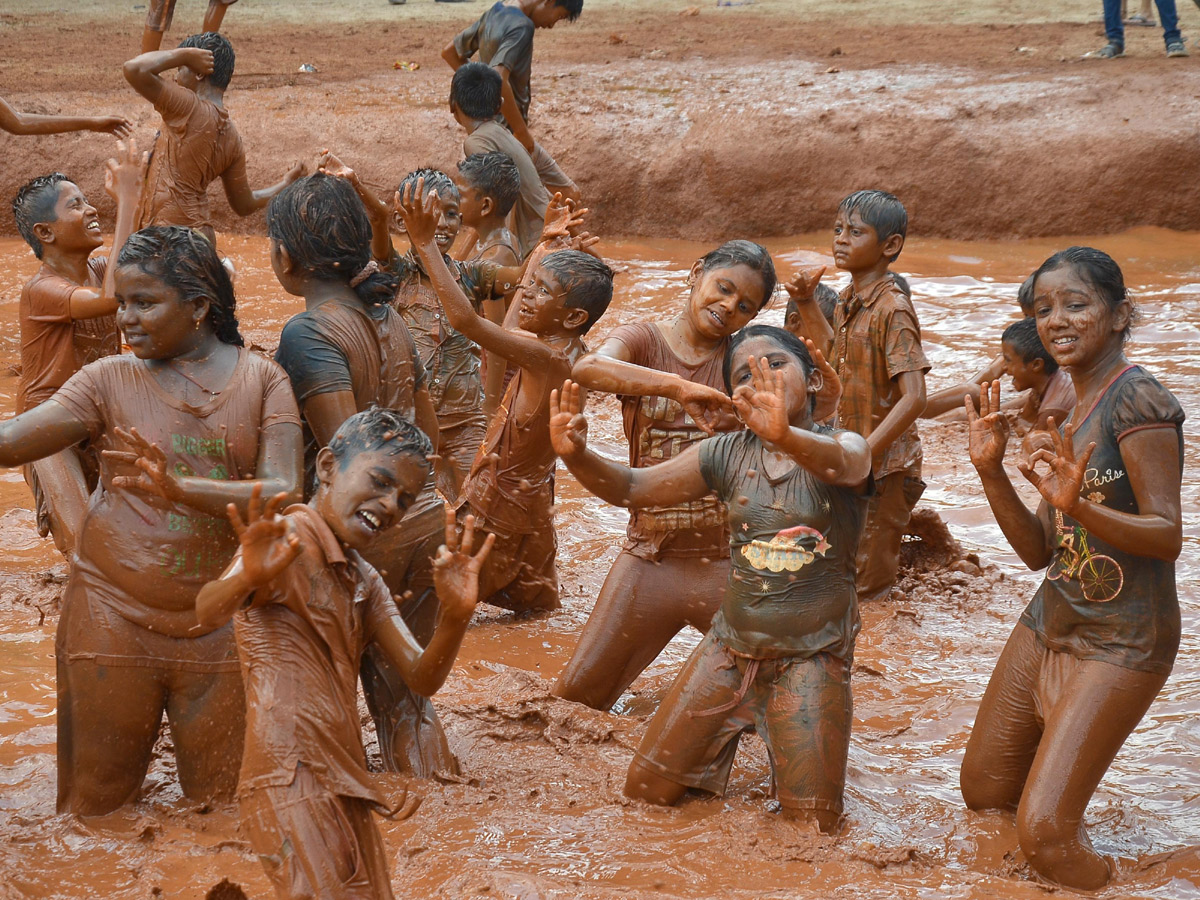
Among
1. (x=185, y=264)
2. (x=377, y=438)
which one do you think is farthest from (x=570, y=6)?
(x=377, y=438)

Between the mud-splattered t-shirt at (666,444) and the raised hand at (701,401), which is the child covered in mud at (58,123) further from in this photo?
the raised hand at (701,401)

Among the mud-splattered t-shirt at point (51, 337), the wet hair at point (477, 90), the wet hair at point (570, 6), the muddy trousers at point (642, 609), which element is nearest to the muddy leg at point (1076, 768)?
the muddy trousers at point (642, 609)

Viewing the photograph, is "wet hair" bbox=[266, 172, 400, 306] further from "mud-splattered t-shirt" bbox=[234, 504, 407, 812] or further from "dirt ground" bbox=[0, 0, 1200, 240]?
"dirt ground" bbox=[0, 0, 1200, 240]

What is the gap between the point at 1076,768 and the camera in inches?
147

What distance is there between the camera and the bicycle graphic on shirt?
3836 millimetres

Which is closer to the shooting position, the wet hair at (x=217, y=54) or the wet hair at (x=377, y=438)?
the wet hair at (x=377, y=438)

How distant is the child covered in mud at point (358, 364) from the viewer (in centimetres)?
409

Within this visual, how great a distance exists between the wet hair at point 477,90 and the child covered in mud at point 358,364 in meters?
4.01

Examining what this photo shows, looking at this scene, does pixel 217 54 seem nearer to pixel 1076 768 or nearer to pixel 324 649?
pixel 324 649

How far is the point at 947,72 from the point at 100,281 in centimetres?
1003

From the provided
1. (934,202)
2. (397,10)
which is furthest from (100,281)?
(397,10)

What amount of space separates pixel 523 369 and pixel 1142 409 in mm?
2285

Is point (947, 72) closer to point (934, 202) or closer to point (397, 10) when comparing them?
point (934, 202)

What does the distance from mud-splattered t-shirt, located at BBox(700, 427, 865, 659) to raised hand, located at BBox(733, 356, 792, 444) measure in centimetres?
40
